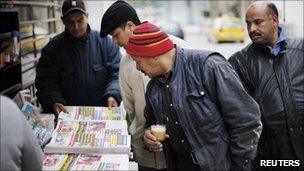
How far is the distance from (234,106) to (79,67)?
5.42 feet

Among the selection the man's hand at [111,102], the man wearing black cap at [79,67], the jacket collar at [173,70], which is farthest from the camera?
the man wearing black cap at [79,67]

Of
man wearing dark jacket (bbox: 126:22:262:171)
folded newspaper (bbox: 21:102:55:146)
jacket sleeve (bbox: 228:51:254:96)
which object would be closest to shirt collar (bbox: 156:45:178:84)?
man wearing dark jacket (bbox: 126:22:262:171)

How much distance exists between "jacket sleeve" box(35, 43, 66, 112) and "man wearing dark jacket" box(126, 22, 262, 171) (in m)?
1.24

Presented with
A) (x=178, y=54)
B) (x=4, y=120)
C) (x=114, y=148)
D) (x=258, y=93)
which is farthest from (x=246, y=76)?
(x=4, y=120)

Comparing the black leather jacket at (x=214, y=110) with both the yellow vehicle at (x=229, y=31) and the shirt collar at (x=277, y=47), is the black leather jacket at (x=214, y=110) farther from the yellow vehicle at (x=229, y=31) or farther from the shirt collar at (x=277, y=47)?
the yellow vehicle at (x=229, y=31)

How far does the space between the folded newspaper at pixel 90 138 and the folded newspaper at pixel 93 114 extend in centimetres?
19

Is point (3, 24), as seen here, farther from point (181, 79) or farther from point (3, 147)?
point (3, 147)

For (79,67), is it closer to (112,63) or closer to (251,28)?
(112,63)

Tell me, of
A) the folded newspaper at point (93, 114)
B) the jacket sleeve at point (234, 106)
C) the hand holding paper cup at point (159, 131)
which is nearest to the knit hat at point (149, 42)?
the jacket sleeve at point (234, 106)

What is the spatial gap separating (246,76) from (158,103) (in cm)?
87

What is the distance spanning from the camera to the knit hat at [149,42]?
1880 mm

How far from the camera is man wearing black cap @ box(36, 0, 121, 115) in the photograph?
10.1 ft

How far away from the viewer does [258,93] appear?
2.57m

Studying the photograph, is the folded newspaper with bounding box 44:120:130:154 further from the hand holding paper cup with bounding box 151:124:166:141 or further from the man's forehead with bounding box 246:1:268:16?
the man's forehead with bounding box 246:1:268:16
